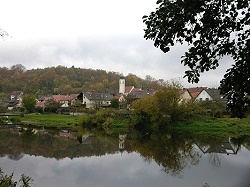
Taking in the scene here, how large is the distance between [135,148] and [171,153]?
4021 mm

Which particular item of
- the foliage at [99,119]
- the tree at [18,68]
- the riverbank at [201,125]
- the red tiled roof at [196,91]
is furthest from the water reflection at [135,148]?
the tree at [18,68]

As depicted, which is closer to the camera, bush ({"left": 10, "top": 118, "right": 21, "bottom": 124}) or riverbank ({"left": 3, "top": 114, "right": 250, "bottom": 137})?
riverbank ({"left": 3, "top": 114, "right": 250, "bottom": 137})

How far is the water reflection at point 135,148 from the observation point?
22062 mm

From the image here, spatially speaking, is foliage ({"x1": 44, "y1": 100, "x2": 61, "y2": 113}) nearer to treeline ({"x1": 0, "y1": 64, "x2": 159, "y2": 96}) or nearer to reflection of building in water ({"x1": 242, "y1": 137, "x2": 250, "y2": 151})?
treeline ({"x1": 0, "y1": 64, "x2": 159, "y2": 96})

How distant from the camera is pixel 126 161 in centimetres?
2192

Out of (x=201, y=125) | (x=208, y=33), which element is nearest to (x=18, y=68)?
Answer: (x=201, y=125)

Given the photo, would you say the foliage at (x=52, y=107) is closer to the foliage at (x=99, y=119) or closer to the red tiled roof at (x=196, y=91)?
the foliage at (x=99, y=119)

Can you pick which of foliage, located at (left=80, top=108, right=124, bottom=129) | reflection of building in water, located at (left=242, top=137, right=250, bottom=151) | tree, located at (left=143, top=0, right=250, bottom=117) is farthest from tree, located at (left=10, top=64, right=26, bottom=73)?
tree, located at (left=143, top=0, right=250, bottom=117)

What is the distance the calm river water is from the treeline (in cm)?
7219

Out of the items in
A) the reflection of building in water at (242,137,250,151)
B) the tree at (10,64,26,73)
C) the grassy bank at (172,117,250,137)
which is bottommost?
the reflection of building in water at (242,137,250,151)

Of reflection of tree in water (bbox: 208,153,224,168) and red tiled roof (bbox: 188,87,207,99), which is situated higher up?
red tiled roof (bbox: 188,87,207,99)

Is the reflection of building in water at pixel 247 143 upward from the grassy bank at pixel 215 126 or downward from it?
downward

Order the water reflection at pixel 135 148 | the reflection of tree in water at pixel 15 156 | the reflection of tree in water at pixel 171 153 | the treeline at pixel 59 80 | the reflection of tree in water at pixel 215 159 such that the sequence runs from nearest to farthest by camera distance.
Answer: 1. the reflection of tree in water at pixel 171 153
2. the reflection of tree in water at pixel 215 159
3. the water reflection at pixel 135 148
4. the reflection of tree in water at pixel 15 156
5. the treeline at pixel 59 80

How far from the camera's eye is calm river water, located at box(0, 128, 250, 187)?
16.6 metres
